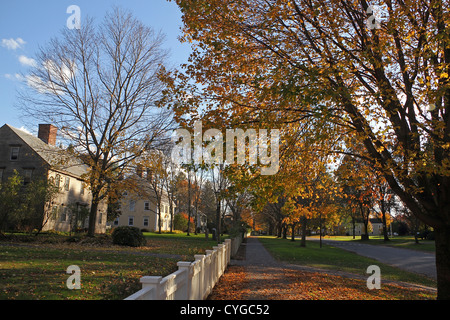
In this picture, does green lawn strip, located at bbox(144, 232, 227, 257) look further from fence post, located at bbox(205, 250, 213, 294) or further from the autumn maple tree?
the autumn maple tree

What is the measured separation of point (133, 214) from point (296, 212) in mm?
53798

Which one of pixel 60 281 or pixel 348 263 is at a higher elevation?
pixel 60 281

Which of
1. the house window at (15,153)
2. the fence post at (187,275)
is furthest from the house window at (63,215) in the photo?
the fence post at (187,275)

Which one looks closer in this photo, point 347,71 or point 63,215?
point 347,71

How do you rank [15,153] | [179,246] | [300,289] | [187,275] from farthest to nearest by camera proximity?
[15,153]
[179,246]
[300,289]
[187,275]

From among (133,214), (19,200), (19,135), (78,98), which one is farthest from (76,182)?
(133,214)

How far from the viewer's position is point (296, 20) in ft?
28.9

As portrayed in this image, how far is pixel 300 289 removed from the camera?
9.86 metres

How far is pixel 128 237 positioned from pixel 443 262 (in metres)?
17.8

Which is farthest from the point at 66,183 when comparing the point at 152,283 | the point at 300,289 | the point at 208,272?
the point at 152,283

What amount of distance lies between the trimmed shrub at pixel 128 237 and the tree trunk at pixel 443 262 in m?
17.5

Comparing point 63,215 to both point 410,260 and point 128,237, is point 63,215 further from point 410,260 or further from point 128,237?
point 410,260

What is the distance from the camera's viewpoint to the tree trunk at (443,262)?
8125 mm

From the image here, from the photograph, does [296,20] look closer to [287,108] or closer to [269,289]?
[287,108]
